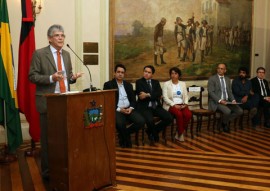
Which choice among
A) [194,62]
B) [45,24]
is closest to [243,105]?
[194,62]

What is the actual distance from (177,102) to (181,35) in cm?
211

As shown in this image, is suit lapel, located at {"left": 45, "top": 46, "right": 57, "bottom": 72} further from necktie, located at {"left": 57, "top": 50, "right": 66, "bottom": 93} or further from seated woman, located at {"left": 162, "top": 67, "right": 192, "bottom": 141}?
seated woman, located at {"left": 162, "top": 67, "right": 192, "bottom": 141}

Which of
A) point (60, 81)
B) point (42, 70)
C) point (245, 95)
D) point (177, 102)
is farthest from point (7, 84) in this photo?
point (245, 95)

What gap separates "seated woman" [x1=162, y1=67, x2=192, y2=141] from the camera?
6.60 meters

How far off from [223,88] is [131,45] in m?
2.11

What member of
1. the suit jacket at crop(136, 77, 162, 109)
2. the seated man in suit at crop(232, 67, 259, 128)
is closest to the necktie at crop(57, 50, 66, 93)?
the suit jacket at crop(136, 77, 162, 109)

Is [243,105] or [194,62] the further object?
[194,62]

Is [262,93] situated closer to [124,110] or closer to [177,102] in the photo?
[177,102]

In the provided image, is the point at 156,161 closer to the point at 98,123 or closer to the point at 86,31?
the point at 98,123

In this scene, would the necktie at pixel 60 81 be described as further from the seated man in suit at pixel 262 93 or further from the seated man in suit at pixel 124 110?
A: the seated man in suit at pixel 262 93

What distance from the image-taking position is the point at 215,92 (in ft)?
25.3

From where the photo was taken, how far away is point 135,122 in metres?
6.05

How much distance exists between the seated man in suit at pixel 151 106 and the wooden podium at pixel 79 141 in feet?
7.89

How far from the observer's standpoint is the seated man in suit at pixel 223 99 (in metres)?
7.50
